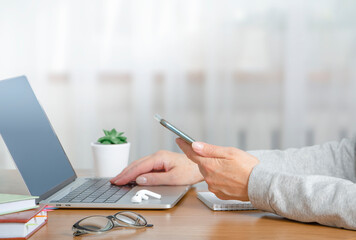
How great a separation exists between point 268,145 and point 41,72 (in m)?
1.35

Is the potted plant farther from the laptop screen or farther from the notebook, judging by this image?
the notebook

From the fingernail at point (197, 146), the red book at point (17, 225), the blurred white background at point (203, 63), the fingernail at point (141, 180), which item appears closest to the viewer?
the red book at point (17, 225)

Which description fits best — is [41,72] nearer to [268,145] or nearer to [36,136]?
[268,145]

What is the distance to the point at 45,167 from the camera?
1.07 meters

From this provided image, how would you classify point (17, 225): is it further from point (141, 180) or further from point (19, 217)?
point (141, 180)

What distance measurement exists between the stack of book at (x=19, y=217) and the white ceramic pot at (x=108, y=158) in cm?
41

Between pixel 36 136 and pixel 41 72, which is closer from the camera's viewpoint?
pixel 36 136

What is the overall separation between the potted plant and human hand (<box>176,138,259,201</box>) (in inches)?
13.4

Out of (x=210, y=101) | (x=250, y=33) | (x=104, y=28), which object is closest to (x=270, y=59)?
(x=250, y=33)

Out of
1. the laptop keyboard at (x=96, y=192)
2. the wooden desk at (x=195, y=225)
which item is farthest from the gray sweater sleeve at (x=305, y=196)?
the laptop keyboard at (x=96, y=192)

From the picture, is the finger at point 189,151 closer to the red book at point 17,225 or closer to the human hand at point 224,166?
the human hand at point 224,166

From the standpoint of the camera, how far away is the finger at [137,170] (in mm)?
1176

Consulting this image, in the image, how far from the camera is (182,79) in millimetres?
2793

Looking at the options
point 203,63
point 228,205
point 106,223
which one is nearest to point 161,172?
point 228,205
